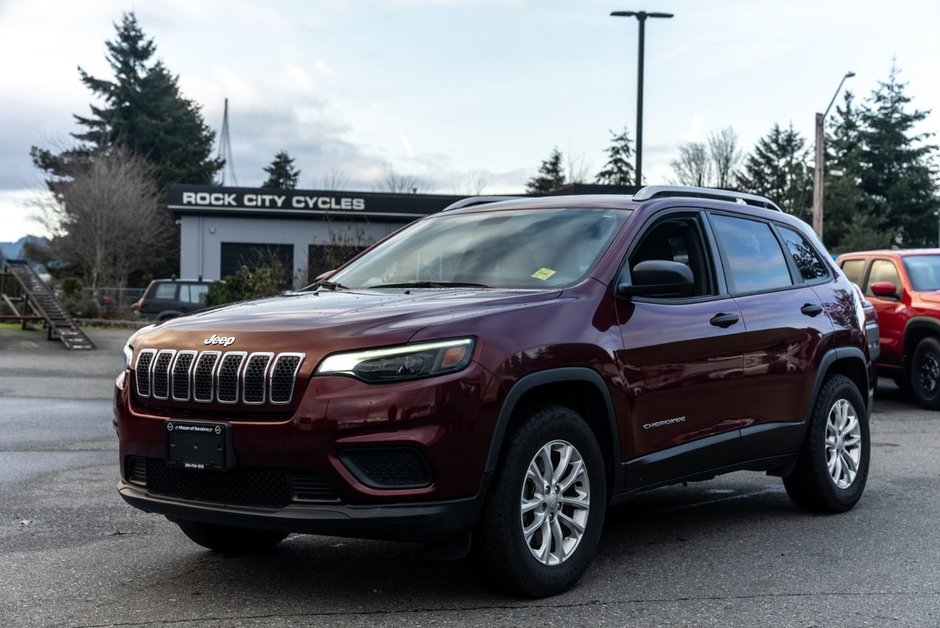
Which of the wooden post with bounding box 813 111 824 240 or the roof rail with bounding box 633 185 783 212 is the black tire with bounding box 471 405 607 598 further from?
the wooden post with bounding box 813 111 824 240

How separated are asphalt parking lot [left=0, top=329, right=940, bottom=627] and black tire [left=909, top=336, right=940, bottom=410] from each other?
5304 mm

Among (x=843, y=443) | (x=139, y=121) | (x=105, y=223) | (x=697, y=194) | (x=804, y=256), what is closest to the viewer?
(x=697, y=194)

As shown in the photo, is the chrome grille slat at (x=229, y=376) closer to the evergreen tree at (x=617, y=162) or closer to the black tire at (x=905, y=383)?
the black tire at (x=905, y=383)

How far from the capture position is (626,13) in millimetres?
24281

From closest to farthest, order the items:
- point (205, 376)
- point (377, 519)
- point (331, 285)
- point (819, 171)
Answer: point (377, 519)
point (205, 376)
point (331, 285)
point (819, 171)

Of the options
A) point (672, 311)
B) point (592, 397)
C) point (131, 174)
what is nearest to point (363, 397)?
point (592, 397)

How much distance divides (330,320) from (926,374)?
1051 centimetres

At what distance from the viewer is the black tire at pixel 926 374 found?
13.1 m

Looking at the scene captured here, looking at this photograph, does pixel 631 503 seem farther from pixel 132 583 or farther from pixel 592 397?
pixel 132 583

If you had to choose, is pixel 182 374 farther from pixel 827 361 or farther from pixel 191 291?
pixel 191 291

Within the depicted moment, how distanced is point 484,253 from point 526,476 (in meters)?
1.44

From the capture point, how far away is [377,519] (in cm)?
433

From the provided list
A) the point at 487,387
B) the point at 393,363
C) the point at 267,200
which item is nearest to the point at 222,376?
the point at 393,363

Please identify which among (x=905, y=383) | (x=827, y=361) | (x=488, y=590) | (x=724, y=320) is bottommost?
(x=488, y=590)
